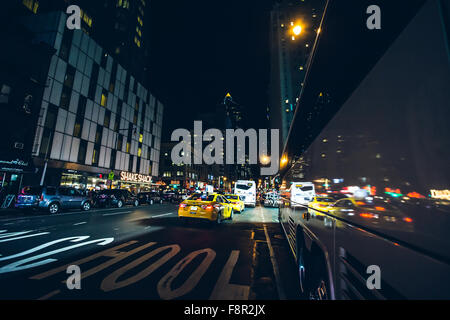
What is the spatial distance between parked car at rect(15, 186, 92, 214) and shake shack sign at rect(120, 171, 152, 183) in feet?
59.4

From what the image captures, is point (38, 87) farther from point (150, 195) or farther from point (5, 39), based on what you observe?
point (150, 195)

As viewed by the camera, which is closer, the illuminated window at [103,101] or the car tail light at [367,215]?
the car tail light at [367,215]

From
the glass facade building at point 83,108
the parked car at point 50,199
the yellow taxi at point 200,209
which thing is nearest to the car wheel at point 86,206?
the parked car at point 50,199

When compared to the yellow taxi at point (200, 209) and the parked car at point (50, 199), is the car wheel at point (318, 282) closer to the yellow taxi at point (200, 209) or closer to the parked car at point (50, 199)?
the yellow taxi at point (200, 209)

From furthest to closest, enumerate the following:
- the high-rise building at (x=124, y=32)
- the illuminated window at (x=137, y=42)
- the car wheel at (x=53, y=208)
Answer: the illuminated window at (x=137, y=42) → the high-rise building at (x=124, y=32) → the car wheel at (x=53, y=208)

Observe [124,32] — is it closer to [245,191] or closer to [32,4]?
[32,4]

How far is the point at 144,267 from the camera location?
4332 mm

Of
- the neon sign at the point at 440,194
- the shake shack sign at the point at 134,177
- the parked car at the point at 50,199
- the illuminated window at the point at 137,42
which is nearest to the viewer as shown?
the neon sign at the point at 440,194

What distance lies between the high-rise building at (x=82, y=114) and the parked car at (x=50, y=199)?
27.0 ft

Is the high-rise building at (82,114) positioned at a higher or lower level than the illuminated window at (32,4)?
lower

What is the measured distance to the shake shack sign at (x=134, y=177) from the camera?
33.3 meters

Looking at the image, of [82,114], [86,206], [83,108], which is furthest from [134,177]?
[86,206]

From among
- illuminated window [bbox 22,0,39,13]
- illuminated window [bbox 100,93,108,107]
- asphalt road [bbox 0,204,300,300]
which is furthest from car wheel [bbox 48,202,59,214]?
illuminated window [bbox 22,0,39,13]

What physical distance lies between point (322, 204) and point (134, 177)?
124 feet
